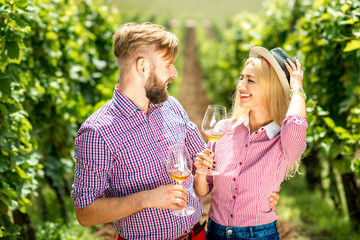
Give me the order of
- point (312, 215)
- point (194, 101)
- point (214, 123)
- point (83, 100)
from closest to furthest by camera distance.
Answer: point (214, 123) < point (83, 100) < point (312, 215) < point (194, 101)

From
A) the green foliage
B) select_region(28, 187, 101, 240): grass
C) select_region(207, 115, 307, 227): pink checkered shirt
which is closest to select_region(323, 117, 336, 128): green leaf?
the green foliage

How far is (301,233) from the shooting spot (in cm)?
455

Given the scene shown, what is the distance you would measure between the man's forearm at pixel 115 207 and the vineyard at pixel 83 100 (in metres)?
1.28

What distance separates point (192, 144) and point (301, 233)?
9.88ft

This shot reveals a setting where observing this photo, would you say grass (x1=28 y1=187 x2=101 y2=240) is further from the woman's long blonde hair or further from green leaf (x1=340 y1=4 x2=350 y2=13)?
green leaf (x1=340 y1=4 x2=350 y2=13)

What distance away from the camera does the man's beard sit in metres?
1.86

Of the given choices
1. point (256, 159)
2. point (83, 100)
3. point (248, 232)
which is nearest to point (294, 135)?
point (256, 159)

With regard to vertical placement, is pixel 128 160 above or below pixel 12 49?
below

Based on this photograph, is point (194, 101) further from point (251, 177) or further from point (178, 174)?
point (178, 174)

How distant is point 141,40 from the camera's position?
1.80 m

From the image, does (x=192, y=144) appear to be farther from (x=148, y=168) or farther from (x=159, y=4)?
(x=159, y=4)

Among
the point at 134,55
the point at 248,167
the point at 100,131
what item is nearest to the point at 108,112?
the point at 100,131

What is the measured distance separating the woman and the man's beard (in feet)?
1.47

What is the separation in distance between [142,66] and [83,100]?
126 inches
